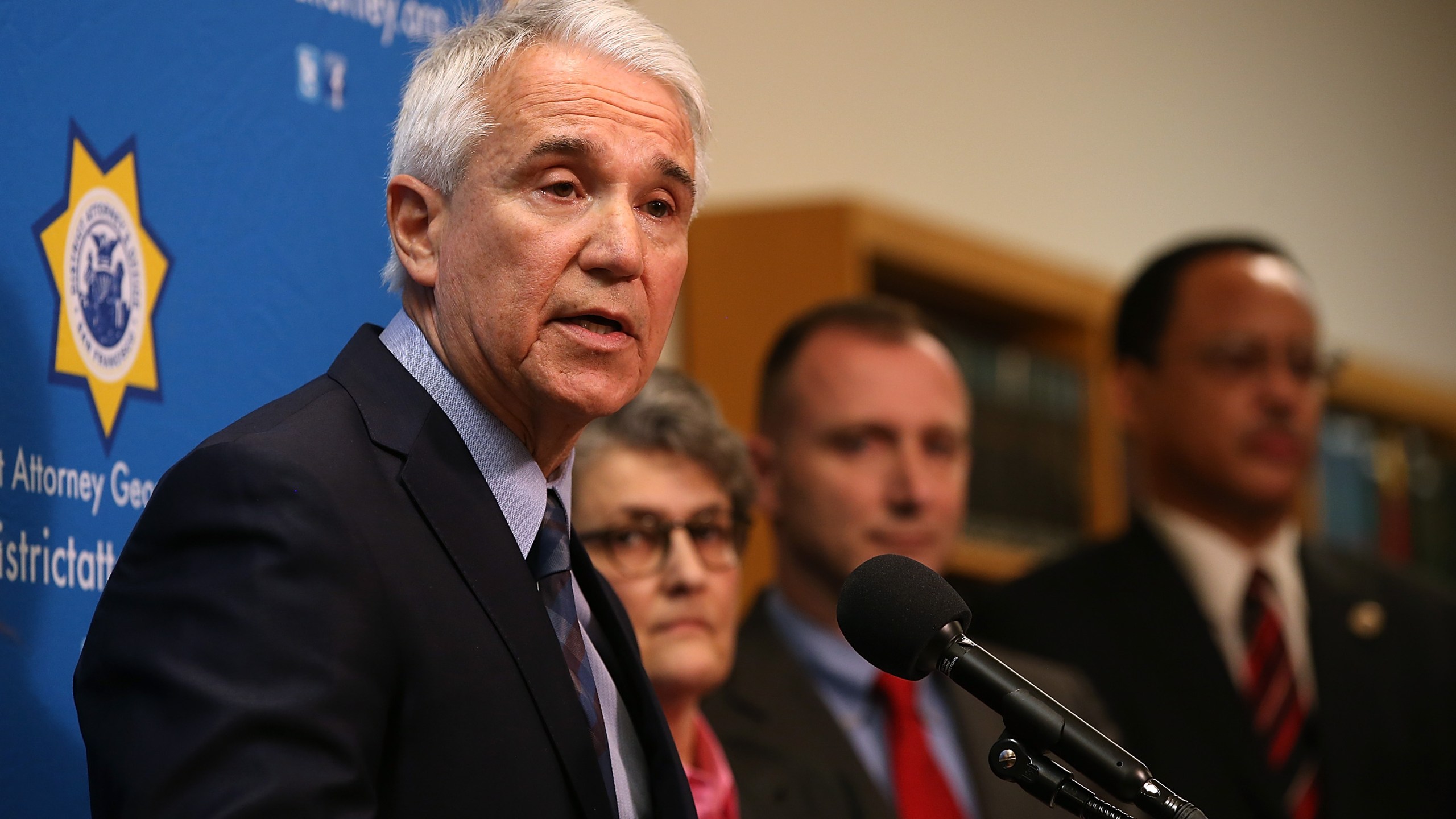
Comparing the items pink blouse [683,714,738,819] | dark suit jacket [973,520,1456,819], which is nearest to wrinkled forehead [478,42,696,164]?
pink blouse [683,714,738,819]

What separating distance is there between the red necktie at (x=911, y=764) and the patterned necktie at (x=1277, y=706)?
2.85 ft

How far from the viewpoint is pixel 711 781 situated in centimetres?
232

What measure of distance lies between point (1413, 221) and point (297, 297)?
527 centimetres

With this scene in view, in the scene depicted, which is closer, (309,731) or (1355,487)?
(309,731)

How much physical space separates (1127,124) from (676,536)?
3.12 m

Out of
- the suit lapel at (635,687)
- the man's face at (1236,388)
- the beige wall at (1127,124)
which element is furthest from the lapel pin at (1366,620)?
the suit lapel at (635,687)

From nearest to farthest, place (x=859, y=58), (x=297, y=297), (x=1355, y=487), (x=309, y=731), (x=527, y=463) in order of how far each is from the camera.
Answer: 1. (x=309, y=731)
2. (x=527, y=463)
3. (x=297, y=297)
4. (x=859, y=58)
5. (x=1355, y=487)

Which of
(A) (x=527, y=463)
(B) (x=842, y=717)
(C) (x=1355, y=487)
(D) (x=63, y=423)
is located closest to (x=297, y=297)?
(D) (x=63, y=423)

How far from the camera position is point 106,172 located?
66.6 inches

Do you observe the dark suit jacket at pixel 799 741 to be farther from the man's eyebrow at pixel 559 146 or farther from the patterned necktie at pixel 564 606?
the man's eyebrow at pixel 559 146

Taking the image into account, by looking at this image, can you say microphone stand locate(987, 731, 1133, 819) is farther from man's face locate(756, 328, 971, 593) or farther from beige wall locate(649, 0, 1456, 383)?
beige wall locate(649, 0, 1456, 383)

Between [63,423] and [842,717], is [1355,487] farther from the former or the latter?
[63,423]

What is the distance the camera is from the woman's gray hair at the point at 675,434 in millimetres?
2420

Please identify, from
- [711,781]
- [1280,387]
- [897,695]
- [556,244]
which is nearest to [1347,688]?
[1280,387]
